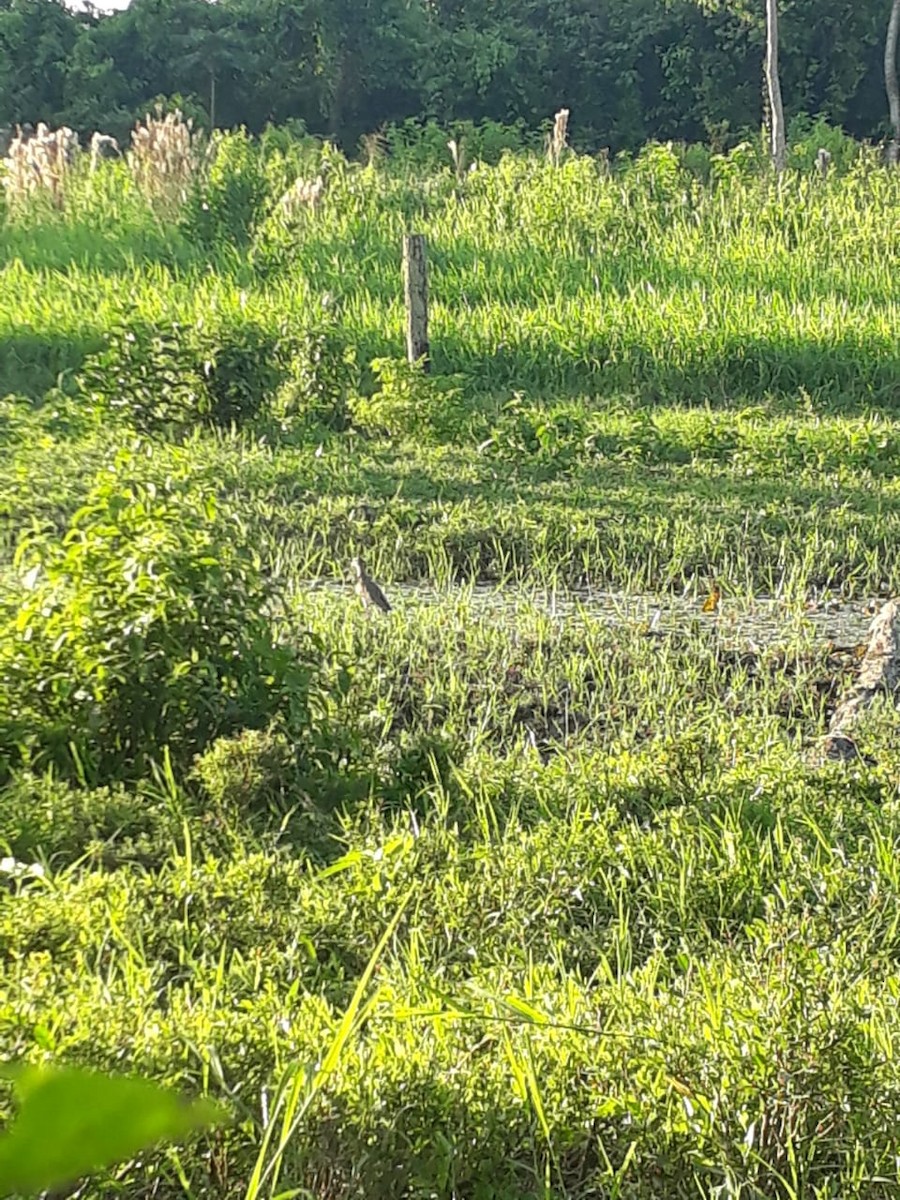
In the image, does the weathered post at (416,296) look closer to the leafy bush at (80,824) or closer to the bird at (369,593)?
the bird at (369,593)

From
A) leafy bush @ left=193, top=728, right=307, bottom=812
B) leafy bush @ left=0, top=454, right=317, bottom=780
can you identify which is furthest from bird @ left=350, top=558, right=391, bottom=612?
leafy bush @ left=193, top=728, right=307, bottom=812

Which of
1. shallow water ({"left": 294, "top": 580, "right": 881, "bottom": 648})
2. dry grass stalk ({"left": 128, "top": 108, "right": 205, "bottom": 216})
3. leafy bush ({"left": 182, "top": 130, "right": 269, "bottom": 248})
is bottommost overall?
shallow water ({"left": 294, "top": 580, "right": 881, "bottom": 648})

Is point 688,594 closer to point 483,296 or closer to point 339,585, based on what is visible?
point 339,585

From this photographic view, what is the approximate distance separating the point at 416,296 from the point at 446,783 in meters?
4.57

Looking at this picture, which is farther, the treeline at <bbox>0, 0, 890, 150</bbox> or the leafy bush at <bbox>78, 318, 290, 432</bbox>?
the treeline at <bbox>0, 0, 890, 150</bbox>

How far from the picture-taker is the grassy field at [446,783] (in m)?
1.64

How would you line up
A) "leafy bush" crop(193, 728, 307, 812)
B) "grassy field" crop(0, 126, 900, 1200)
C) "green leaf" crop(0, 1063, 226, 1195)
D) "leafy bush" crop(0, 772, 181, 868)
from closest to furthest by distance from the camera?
"green leaf" crop(0, 1063, 226, 1195)
"grassy field" crop(0, 126, 900, 1200)
"leafy bush" crop(0, 772, 181, 868)
"leafy bush" crop(193, 728, 307, 812)

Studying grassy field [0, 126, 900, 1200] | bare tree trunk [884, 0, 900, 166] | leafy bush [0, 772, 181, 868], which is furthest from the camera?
bare tree trunk [884, 0, 900, 166]

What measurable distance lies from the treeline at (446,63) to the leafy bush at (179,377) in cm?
1325

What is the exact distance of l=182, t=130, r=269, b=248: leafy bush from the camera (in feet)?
30.5

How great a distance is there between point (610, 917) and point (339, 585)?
220 cm

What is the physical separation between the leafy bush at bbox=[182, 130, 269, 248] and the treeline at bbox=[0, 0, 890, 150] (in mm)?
9460

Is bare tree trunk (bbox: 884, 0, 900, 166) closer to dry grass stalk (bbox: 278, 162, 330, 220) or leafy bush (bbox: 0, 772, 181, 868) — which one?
dry grass stalk (bbox: 278, 162, 330, 220)

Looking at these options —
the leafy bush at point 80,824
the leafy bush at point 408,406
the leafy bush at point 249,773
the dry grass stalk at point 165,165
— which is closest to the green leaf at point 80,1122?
the leafy bush at point 80,824
